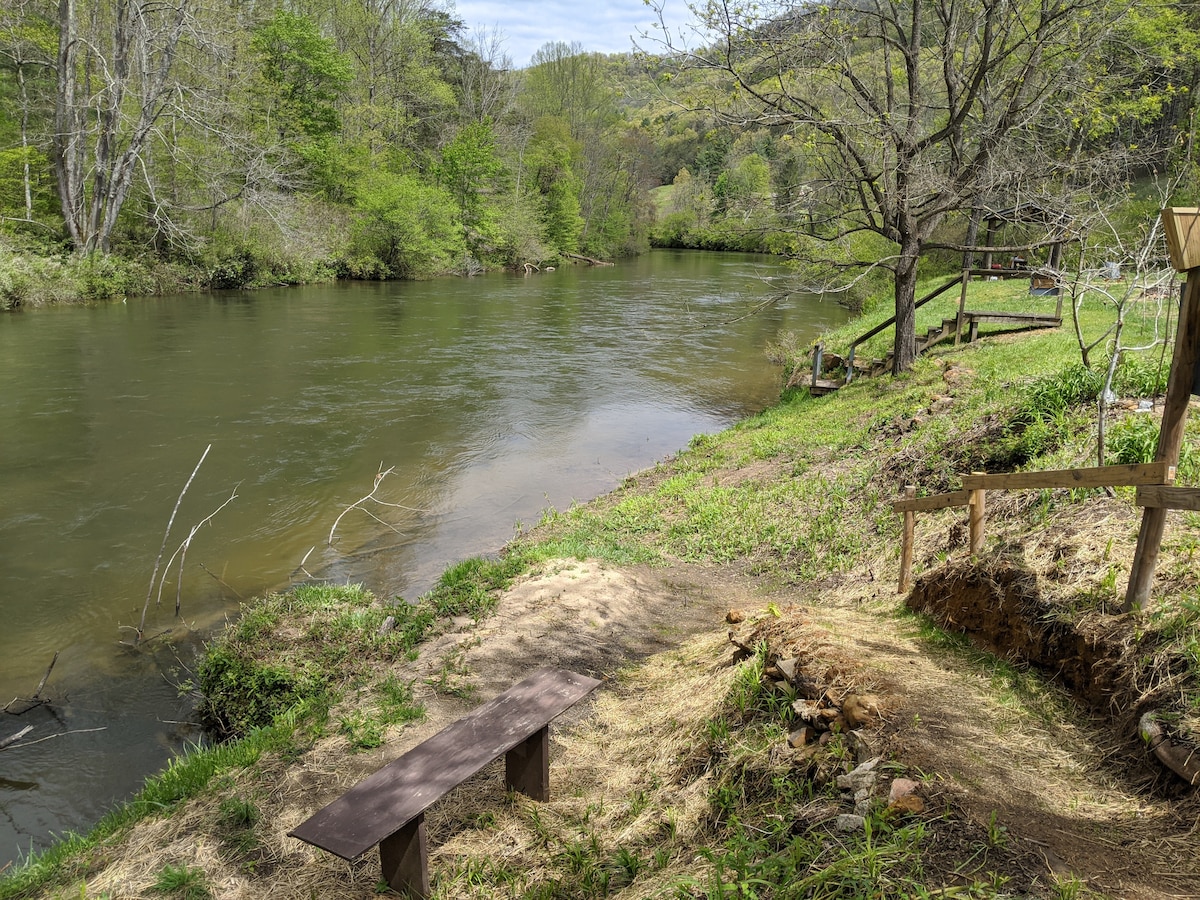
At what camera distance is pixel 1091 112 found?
456 inches

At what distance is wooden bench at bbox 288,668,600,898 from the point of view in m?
3.44

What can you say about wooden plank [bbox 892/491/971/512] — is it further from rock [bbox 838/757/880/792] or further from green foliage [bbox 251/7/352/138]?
green foliage [bbox 251/7/352/138]

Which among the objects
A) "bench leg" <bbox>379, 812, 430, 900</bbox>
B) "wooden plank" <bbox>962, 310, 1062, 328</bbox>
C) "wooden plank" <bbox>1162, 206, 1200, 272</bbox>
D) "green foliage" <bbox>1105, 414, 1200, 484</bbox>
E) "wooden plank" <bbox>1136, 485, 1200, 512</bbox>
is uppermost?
"wooden plank" <bbox>1162, 206, 1200, 272</bbox>

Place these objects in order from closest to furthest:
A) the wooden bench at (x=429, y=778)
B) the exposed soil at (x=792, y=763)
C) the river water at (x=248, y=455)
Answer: the exposed soil at (x=792, y=763)
the wooden bench at (x=429, y=778)
the river water at (x=248, y=455)

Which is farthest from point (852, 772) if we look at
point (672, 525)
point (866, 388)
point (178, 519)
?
point (866, 388)

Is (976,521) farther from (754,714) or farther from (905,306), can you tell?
(905,306)

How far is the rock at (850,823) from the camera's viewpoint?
10.2 feet

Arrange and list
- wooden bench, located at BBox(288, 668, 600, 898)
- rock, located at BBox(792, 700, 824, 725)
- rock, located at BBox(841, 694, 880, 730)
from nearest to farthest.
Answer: wooden bench, located at BBox(288, 668, 600, 898)
rock, located at BBox(841, 694, 880, 730)
rock, located at BBox(792, 700, 824, 725)

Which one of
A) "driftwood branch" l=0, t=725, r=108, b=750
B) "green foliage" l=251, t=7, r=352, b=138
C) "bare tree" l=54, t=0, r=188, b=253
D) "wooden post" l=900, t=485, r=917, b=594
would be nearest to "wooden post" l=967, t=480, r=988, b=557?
"wooden post" l=900, t=485, r=917, b=594

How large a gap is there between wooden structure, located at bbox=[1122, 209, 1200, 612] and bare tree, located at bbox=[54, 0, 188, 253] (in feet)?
91.5

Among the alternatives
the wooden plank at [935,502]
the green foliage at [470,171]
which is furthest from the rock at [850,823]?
the green foliage at [470,171]

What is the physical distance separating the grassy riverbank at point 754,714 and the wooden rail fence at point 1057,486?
0.32m

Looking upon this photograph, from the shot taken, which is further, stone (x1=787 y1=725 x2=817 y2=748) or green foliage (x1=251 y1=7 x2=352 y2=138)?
green foliage (x1=251 y1=7 x2=352 y2=138)

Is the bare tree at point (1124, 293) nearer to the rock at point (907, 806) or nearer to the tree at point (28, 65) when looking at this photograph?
the rock at point (907, 806)
